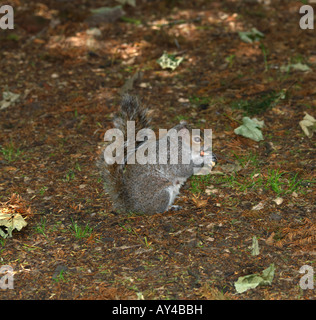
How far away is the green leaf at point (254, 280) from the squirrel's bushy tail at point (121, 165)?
105 centimetres

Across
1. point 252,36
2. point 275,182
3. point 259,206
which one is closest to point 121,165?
point 259,206

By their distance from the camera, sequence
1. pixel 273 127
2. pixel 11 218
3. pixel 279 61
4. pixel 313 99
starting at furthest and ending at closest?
pixel 279 61 < pixel 313 99 < pixel 273 127 < pixel 11 218

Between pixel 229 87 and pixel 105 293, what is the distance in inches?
109

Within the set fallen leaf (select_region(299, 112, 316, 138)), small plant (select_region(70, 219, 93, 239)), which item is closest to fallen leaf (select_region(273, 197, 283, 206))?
fallen leaf (select_region(299, 112, 316, 138))

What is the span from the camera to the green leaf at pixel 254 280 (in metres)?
2.66

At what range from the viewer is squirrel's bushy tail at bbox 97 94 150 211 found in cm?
Result: 334

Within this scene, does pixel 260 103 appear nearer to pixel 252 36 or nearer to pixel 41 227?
pixel 252 36

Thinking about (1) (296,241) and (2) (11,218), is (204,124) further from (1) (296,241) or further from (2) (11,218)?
(2) (11,218)

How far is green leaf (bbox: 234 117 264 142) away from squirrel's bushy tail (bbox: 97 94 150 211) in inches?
37.2

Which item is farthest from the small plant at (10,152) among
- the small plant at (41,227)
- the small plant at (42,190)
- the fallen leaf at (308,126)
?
the fallen leaf at (308,126)

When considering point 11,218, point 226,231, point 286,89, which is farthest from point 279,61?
point 11,218

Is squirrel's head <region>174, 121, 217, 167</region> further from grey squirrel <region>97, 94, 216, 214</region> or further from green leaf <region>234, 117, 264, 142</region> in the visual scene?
green leaf <region>234, 117, 264, 142</region>
